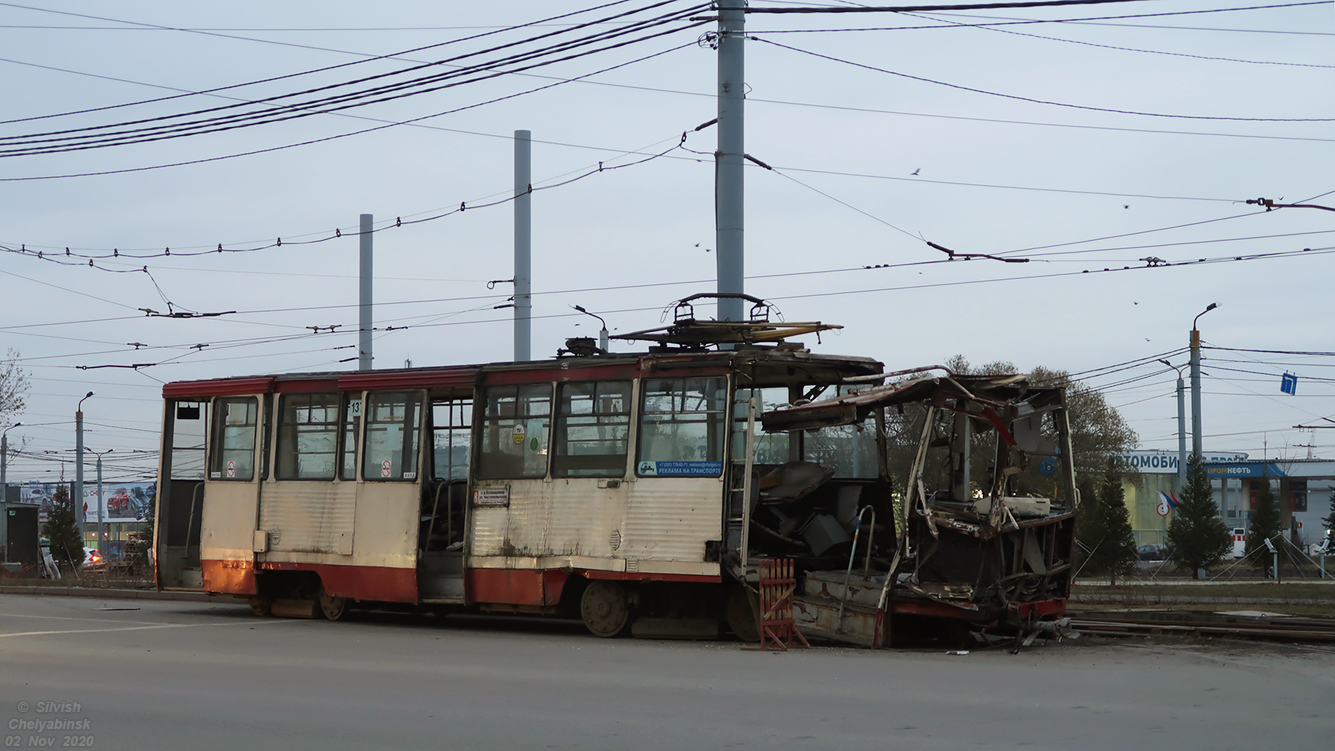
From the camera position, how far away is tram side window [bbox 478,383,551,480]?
15398 millimetres

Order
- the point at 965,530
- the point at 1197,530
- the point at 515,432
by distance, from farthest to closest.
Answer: the point at 1197,530 → the point at 515,432 → the point at 965,530

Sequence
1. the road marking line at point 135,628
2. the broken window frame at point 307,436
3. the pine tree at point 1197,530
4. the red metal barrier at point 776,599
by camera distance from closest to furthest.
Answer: the red metal barrier at point 776,599 → the road marking line at point 135,628 → the broken window frame at point 307,436 → the pine tree at point 1197,530

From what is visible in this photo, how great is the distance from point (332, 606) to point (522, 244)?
827cm

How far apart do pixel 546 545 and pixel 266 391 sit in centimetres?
515

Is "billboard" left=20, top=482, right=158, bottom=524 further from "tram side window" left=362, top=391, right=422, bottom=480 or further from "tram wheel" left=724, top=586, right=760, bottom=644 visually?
"tram wheel" left=724, top=586, right=760, bottom=644

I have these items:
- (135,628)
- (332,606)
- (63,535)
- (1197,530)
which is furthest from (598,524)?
(63,535)

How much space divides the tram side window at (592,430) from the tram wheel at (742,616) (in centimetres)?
186

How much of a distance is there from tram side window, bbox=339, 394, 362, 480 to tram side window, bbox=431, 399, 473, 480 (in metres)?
1.13

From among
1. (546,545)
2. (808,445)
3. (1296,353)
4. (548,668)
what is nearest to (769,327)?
(808,445)

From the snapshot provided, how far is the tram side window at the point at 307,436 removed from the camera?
56.1 feet

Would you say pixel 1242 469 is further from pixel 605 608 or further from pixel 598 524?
pixel 598 524

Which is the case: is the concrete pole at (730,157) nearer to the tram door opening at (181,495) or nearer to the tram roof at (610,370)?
the tram roof at (610,370)

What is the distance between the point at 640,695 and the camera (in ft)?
31.5

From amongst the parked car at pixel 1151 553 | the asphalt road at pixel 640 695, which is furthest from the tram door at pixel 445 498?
the parked car at pixel 1151 553
